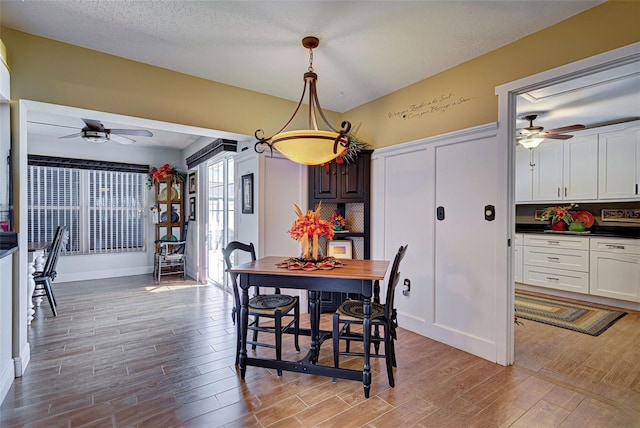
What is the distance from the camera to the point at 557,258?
15.3 ft

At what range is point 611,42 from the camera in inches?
79.6

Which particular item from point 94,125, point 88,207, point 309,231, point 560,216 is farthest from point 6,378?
point 560,216

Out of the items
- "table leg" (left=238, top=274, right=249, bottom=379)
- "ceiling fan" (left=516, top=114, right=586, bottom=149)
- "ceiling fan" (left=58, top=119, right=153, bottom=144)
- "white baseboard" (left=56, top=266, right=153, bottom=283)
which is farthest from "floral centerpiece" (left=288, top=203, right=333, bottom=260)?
"white baseboard" (left=56, top=266, right=153, bottom=283)

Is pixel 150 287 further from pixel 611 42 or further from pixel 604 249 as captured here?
pixel 604 249

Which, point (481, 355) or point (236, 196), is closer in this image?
point (481, 355)

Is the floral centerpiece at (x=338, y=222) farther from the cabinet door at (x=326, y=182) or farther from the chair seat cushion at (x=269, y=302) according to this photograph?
the chair seat cushion at (x=269, y=302)

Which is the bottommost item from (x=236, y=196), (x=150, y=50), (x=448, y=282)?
(x=448, y=282)

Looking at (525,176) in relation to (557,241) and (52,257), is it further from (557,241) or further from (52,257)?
(52,257)

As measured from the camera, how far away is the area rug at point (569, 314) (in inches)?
136

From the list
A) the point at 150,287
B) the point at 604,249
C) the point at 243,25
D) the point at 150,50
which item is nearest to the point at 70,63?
the point at 150,50

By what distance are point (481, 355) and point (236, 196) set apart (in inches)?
133

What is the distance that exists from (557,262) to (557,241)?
313mm

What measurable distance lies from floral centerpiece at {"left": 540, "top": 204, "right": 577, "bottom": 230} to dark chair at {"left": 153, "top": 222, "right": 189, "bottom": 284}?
6.36m

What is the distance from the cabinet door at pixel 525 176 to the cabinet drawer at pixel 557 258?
917 millimetres
